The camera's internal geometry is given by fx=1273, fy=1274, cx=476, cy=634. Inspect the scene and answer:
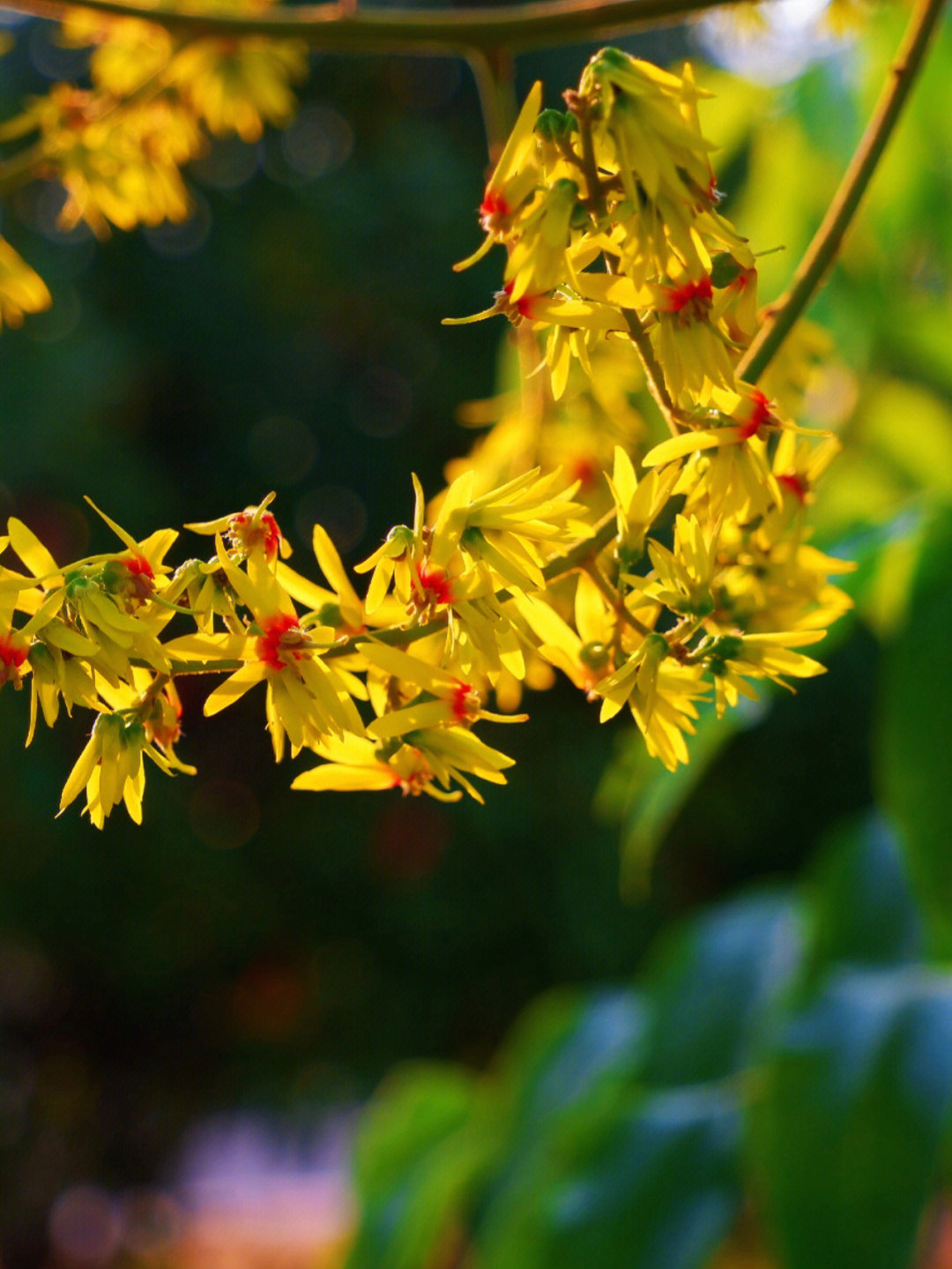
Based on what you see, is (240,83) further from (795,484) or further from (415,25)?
(795,484)

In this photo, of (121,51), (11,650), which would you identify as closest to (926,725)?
(11,650)

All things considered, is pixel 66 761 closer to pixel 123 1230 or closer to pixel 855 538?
pixel 123 1230

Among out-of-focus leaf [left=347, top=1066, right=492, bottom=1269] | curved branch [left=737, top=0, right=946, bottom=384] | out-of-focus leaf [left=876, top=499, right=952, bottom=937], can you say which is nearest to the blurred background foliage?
out-of-focus leaf [left=347, top=1066, right=492, bottom=1269]

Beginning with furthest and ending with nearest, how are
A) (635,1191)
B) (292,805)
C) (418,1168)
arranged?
(292,805), (418,1168), (635,1191)

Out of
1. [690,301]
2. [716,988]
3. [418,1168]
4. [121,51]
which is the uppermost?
[121,51]

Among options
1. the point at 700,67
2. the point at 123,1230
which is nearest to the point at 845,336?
the point at 700,67

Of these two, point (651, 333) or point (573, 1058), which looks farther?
point (573, 1058)
